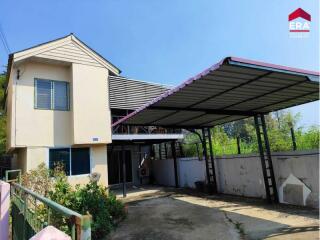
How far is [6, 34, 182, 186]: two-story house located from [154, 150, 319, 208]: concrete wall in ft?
11.6

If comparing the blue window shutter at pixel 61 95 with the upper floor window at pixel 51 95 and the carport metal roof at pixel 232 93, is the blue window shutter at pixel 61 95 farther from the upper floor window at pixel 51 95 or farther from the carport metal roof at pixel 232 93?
the carport metal roof at pixel 232 93

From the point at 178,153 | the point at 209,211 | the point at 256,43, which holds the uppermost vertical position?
the point at 256,43

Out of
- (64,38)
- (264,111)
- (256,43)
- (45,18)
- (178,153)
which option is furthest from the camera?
(178,153)

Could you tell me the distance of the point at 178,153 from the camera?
1628 centimetres

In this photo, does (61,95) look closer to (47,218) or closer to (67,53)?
(67,53)

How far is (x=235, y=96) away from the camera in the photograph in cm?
728

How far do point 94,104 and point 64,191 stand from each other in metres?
5.47

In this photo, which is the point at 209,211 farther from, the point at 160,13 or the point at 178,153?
the point at 178,153

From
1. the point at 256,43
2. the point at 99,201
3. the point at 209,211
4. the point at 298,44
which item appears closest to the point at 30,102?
the point at 99,201

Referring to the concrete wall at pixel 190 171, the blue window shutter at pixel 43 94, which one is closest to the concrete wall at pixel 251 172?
the concrete wall at pixel 190 171

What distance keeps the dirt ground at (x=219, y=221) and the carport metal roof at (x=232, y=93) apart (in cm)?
306

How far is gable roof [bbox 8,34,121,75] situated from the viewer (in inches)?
419

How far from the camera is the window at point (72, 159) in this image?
10992 millimetres

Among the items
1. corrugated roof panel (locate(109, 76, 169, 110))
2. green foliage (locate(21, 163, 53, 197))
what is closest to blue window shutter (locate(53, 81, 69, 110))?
corrugated roof panel (locate(109, 76, 169, 110))
